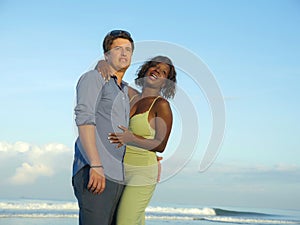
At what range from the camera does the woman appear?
2639 millimetres

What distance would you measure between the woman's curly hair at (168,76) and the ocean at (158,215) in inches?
295

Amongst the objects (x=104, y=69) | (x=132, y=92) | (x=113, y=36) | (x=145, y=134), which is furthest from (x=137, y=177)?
(x=113, y=36)

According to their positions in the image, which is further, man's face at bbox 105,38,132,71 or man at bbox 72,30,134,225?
man's face at bbox 105,38,132,71

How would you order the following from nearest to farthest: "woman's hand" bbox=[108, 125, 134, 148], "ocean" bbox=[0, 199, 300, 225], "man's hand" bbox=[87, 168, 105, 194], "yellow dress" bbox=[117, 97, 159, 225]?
"man's hand" bbox=[87, 168, 105, 194] < "woman's hand" bbox=[108, 125, 134, 148] < "yellow dress" bbox=[117, 97, 159, 225] < "ocean" bbox=[0, 199, 300, 225]

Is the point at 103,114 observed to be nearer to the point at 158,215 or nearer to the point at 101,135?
the point at 101,135

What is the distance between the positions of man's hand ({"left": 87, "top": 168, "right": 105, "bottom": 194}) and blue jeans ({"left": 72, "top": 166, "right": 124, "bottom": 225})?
30 mm

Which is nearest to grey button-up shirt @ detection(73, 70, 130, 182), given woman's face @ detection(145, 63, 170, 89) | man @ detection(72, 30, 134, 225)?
man @ detection(72, 30, 134, 225)

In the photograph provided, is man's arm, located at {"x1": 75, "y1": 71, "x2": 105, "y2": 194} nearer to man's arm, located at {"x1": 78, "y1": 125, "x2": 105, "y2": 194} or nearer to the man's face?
man's arm, located at {"x1": 78, "y1": 125, "x2": 105, "y2": 194}

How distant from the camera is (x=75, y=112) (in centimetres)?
247

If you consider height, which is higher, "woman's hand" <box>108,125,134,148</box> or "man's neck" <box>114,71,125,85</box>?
"man's neck" <box>114,71,125,85</box>

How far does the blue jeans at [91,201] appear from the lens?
246 centimetres

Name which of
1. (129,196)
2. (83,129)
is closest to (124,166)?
(129,196)

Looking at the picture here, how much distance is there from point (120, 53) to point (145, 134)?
0.40 metres

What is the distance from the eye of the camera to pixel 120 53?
101 inches
